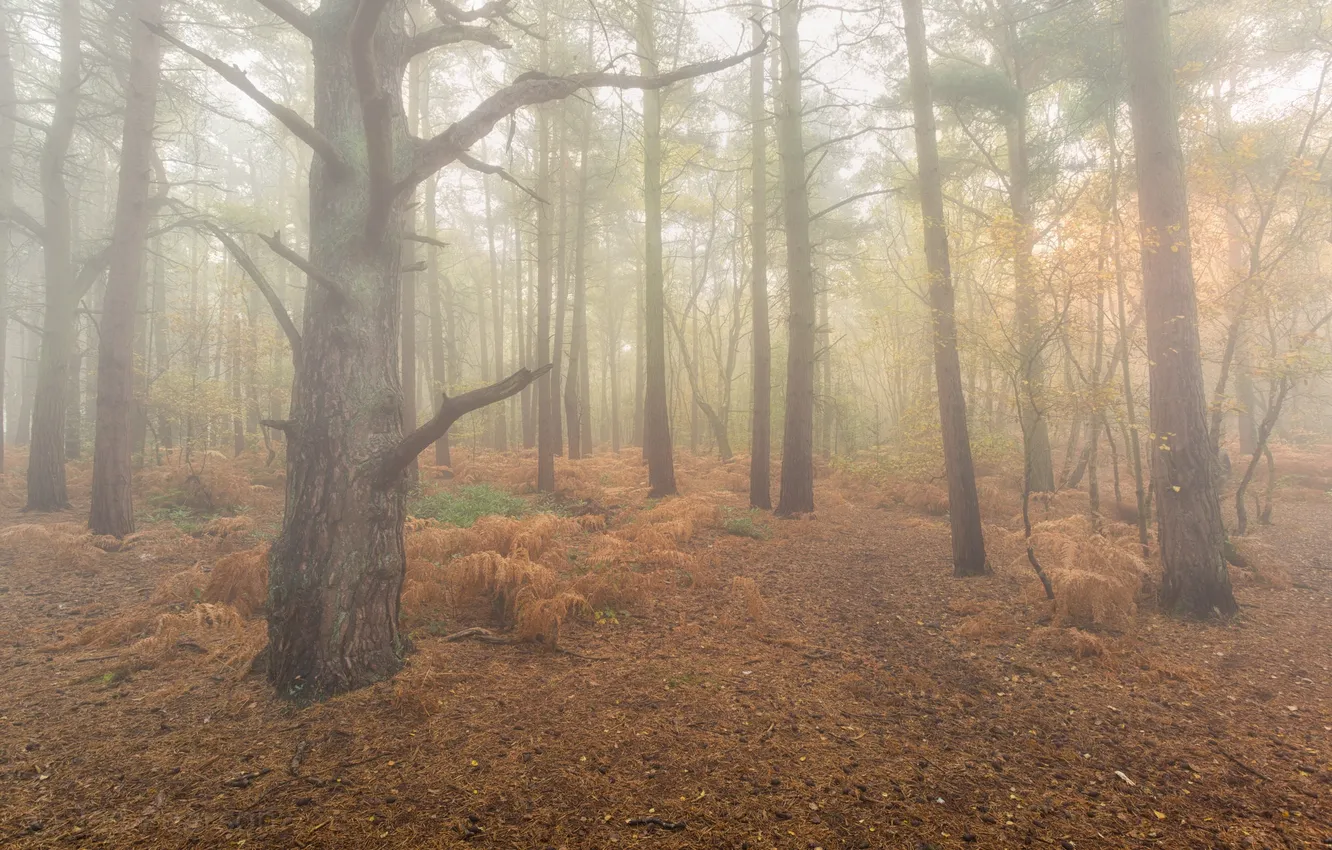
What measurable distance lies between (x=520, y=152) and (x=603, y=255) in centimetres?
712

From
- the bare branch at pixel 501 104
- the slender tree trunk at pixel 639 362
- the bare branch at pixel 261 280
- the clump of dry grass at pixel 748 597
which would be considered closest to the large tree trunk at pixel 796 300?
the clump of dry grass at pixel 748 597

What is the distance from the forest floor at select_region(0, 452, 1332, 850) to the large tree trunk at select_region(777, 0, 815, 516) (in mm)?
4501

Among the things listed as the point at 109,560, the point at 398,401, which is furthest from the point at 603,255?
the point at 398,401

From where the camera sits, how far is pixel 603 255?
81.0ft

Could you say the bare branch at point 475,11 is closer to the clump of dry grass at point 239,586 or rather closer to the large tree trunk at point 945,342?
the clump of dry grass at point 239,586

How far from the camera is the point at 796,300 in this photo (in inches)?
401

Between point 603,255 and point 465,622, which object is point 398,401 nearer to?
point 465,622

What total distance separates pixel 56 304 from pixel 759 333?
508 inches

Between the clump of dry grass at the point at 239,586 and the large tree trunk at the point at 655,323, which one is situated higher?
the large tree trunk at the point at 655,323

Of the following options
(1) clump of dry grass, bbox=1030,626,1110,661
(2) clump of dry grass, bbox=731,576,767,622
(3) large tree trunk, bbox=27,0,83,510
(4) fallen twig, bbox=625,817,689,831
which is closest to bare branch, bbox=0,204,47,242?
(3) large tree trunk, bbox=27,0,83,510

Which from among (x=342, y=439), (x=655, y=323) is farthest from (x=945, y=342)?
(x=342, y=439)

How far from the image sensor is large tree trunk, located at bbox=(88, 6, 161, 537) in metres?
8.25

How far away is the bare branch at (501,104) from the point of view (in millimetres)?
3875

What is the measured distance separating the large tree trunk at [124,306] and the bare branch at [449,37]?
24.2ft
